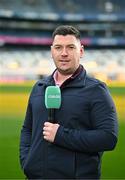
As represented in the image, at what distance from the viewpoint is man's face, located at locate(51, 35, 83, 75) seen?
299cm

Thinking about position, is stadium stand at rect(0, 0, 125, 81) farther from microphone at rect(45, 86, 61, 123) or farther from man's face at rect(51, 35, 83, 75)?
→ microphone at rect(45, 86, 61, 123)

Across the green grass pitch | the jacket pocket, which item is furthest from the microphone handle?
the green grass pitch

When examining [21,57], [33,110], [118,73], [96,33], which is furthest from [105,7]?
[33,110]

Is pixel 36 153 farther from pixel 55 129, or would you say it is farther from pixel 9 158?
pixel 9 158

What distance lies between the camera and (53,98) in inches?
110

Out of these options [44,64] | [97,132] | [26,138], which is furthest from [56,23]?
[97,132]

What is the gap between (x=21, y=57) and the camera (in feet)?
145

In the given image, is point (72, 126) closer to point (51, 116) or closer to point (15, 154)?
point (51, 116)

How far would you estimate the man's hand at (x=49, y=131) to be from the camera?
2.87 m

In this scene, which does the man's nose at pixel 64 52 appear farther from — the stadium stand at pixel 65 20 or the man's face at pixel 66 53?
the stadium stand at pixel 65 20

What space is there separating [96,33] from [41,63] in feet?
39.1

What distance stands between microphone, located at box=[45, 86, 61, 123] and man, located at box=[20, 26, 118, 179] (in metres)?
0.08

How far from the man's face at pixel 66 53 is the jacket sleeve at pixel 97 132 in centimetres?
20

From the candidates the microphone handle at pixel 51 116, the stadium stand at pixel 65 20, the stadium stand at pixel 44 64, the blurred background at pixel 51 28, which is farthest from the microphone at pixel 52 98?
the stadium stand at pixel 65 20
